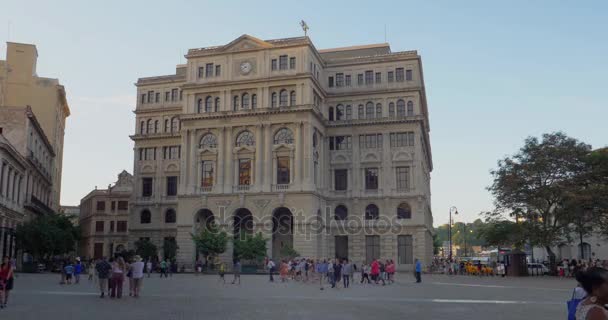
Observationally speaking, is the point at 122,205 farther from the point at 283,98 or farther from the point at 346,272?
the point at 346,272

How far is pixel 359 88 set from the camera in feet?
232

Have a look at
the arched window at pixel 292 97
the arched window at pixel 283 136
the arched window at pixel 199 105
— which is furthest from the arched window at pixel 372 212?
the arched window at pixel 199 105

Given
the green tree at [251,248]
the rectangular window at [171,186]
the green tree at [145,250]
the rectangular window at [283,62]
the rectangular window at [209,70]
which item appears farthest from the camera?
the rectangular window at [171,186]

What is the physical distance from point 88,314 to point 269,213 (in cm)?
4600

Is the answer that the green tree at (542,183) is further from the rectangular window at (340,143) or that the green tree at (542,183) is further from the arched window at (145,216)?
the arched window at (145,216)

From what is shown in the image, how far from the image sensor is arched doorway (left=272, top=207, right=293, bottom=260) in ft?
213

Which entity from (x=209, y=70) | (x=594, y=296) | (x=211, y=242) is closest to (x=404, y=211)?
(x=211, y=242)

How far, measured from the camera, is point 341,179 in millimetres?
69938

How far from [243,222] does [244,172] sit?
550 centimetres

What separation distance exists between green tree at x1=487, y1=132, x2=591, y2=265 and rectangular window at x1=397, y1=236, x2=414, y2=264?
14.4 m

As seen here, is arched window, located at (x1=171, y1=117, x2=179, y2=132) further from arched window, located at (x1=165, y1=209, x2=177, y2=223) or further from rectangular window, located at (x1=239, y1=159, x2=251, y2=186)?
rectangular window, located at (x1=239, y1=159, x2=251, y2=186)

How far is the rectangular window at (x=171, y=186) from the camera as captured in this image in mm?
76844

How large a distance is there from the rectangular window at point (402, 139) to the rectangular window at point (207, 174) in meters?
20.5

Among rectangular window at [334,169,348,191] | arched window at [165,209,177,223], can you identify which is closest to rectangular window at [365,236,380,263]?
rectangular window at [334,169,348,191]
